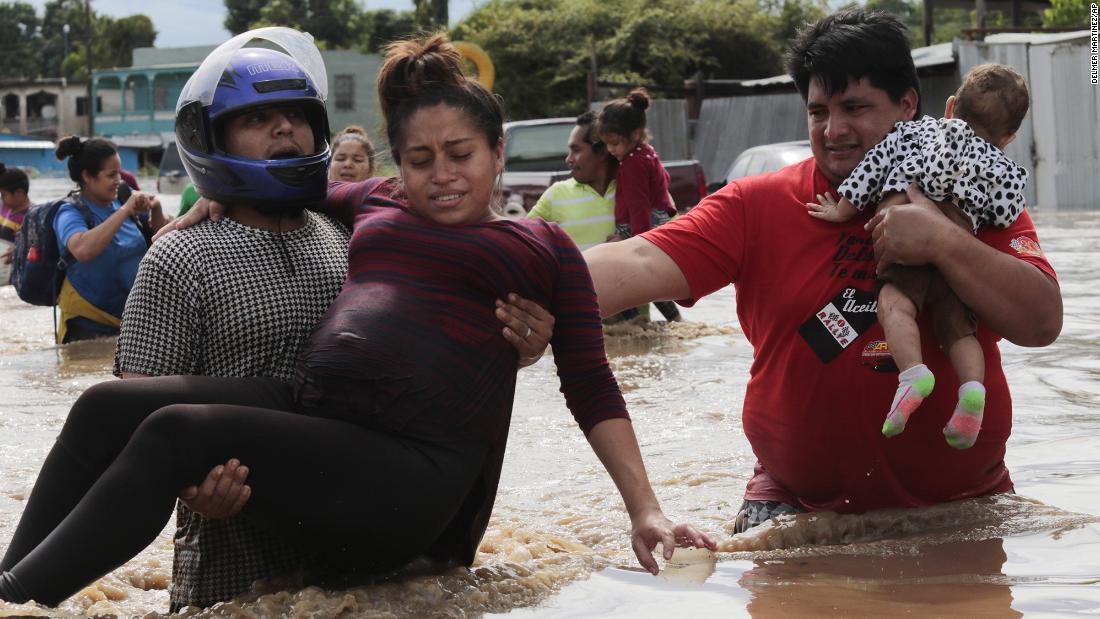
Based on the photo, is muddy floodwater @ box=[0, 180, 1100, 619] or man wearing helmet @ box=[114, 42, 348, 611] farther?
muddy floodwater @ box=[0, 180, 1100, 619]

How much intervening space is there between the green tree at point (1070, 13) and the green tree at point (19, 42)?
85.5m

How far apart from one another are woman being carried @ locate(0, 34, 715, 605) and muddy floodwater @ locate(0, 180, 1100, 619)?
0.74 ft

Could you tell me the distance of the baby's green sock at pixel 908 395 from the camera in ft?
11.8

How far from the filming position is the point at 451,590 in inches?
133

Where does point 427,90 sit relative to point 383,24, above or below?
below

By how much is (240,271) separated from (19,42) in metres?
120

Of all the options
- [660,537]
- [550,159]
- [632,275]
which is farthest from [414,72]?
[550,159]

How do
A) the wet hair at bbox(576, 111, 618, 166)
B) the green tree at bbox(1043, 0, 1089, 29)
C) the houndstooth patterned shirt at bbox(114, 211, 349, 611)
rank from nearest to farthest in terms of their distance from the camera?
the houndstooth patterned shirt at bbox(114, 211, 349, 611) → the wet hair at bbox(576, 111, 618, 166) → the green tree at bbox(1043, 0, 1089, 29)

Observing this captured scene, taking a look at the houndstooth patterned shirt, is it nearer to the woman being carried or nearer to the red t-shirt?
the woman being carried

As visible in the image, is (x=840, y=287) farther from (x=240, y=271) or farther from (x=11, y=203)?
(x=11, y=203)

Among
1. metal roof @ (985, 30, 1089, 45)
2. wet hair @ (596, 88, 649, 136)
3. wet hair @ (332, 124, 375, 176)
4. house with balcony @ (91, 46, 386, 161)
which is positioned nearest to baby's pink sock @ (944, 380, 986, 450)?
wet hair @ (332, 124, 375, 176)

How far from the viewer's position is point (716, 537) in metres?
4.67

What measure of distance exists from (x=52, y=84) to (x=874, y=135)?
→ 90.5 meters

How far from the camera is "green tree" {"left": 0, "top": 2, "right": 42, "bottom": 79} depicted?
341 feet
